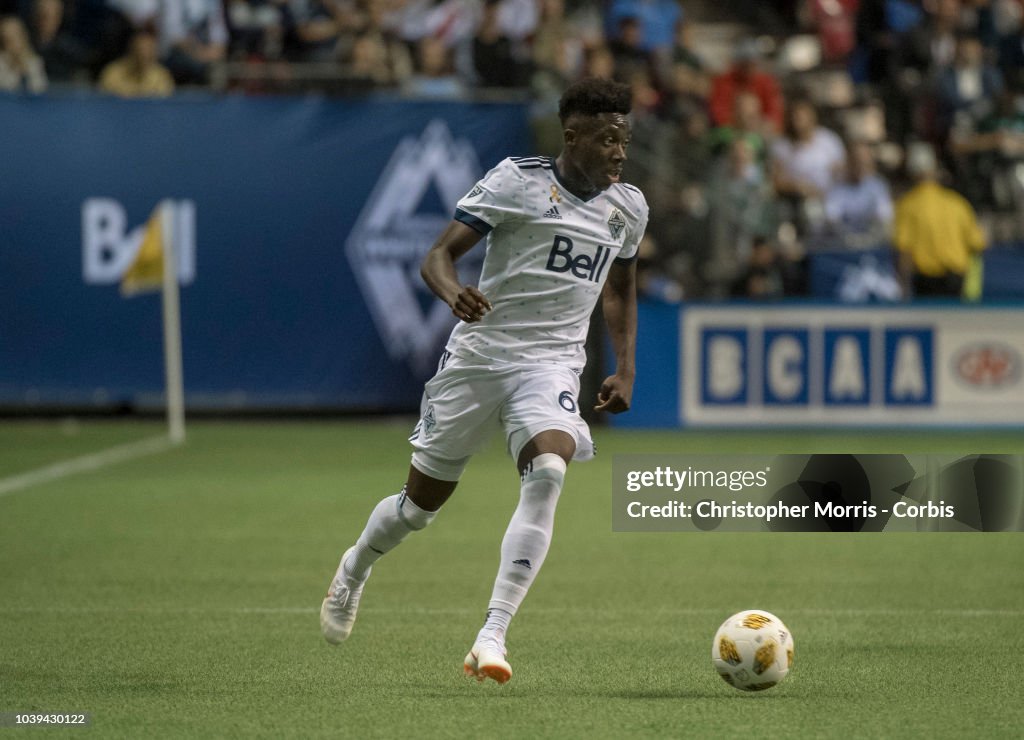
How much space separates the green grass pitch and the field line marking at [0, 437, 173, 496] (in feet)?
0.70

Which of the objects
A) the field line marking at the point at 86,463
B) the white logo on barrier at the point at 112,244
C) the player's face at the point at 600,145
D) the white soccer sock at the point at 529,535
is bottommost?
the field line marking at the point at 86,463

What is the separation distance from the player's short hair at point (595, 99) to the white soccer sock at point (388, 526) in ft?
5.10

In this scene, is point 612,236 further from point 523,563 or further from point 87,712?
point 87,712

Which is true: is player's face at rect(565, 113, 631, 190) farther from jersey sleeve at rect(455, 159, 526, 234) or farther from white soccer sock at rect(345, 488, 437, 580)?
white soccer sock at rect(345, 488, 437, 580)

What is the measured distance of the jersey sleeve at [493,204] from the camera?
6309mm

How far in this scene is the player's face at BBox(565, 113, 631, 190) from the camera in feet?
20.5

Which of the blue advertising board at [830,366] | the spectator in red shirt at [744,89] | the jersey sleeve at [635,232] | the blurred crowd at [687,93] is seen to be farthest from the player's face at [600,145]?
the spectator in red shirt at [744,89]

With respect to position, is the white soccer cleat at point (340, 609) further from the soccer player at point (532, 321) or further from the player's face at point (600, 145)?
the player's face at point (600, 145)

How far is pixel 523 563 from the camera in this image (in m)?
6.12

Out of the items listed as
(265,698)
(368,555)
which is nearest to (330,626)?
(368,555)

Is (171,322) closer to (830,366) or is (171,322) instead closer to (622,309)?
(830,366)

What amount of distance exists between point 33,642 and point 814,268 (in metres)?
11.7

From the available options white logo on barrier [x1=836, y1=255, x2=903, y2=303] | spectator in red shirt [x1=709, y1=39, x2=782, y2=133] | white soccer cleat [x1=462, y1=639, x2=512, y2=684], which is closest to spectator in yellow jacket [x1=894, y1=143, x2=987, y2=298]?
white logo on barrier [x1=836, y1=255, x2=903, y2=303]

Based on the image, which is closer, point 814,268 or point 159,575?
point 159,575
